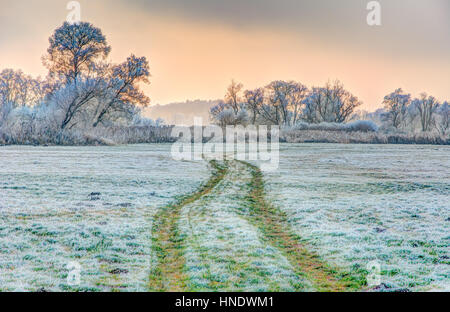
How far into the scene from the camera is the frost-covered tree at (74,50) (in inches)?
1633

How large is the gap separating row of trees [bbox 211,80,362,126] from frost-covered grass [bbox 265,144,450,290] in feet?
190

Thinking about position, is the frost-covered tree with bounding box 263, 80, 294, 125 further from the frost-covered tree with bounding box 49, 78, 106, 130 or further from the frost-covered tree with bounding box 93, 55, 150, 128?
the frost-covered tree with bounding box 49, 78, 106, 130

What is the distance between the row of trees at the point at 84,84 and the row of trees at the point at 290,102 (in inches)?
1199

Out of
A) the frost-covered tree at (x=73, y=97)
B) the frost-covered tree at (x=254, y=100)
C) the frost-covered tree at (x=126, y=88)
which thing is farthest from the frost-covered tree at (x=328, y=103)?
the frost-covered tree at (x=73, y=97)

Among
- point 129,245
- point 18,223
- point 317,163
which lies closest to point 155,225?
point 129,245

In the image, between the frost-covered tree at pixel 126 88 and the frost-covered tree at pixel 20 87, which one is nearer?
the frost-covered tree at pixel 126 88

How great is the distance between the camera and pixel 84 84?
40.7 m

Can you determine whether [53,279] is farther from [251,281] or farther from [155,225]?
[155,225]

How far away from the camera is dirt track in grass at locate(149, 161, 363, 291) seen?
19.1 feet

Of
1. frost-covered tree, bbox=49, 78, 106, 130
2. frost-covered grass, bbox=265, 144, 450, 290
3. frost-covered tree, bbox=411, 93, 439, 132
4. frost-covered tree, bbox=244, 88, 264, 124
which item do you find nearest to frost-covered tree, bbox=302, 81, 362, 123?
frost-covered tree, bbox=244, 88, 264, 124

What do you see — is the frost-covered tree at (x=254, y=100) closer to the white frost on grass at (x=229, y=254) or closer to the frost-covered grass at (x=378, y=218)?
the frost-covered grass at (x=378, y=218)
